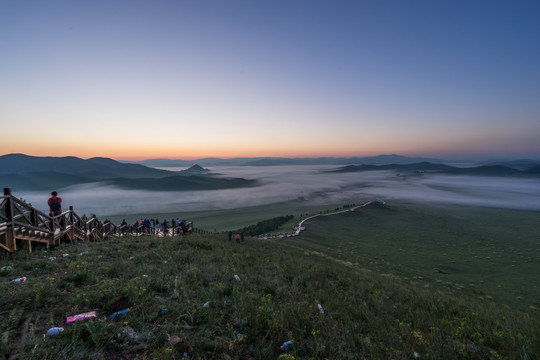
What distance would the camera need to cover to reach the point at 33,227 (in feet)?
35.4

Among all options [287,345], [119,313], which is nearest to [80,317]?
[119,313]

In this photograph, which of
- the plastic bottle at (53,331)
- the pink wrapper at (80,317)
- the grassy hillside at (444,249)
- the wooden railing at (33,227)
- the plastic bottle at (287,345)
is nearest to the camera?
the plastic bottle at (53,331)

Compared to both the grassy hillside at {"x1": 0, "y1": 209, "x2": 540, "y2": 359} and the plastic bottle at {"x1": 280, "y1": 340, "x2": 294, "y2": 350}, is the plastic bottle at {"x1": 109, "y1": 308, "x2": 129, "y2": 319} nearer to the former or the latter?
the grassy hillside at {"x1": 0, "y1": 209, "x2": 540, "y2": 359}

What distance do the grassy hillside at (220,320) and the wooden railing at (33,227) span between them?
1.10m

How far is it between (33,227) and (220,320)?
1139 cm

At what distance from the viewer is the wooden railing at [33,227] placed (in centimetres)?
976

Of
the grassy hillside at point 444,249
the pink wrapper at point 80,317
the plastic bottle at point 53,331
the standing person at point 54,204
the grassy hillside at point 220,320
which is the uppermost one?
the standing person at point 54,204

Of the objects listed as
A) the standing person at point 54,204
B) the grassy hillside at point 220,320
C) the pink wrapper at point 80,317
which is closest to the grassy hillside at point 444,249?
the grassy hillside at point 220,320

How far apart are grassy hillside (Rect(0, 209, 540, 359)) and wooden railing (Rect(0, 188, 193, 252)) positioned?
1097 millimetres

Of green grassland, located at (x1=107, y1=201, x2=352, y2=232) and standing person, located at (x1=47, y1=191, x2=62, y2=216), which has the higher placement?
standing person, located at (x1=47, y1=191, x2=62, y2=216)

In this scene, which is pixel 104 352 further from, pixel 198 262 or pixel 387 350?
pixel 198 262

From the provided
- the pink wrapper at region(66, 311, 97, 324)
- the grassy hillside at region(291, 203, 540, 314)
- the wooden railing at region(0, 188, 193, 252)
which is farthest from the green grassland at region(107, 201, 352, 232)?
the pink wrapper at region(66, 311, 97, 324)

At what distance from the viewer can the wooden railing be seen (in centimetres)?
976

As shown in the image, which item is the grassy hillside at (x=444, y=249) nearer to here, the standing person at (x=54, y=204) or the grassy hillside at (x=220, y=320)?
the grassy hillside at (x=220, y=320)
